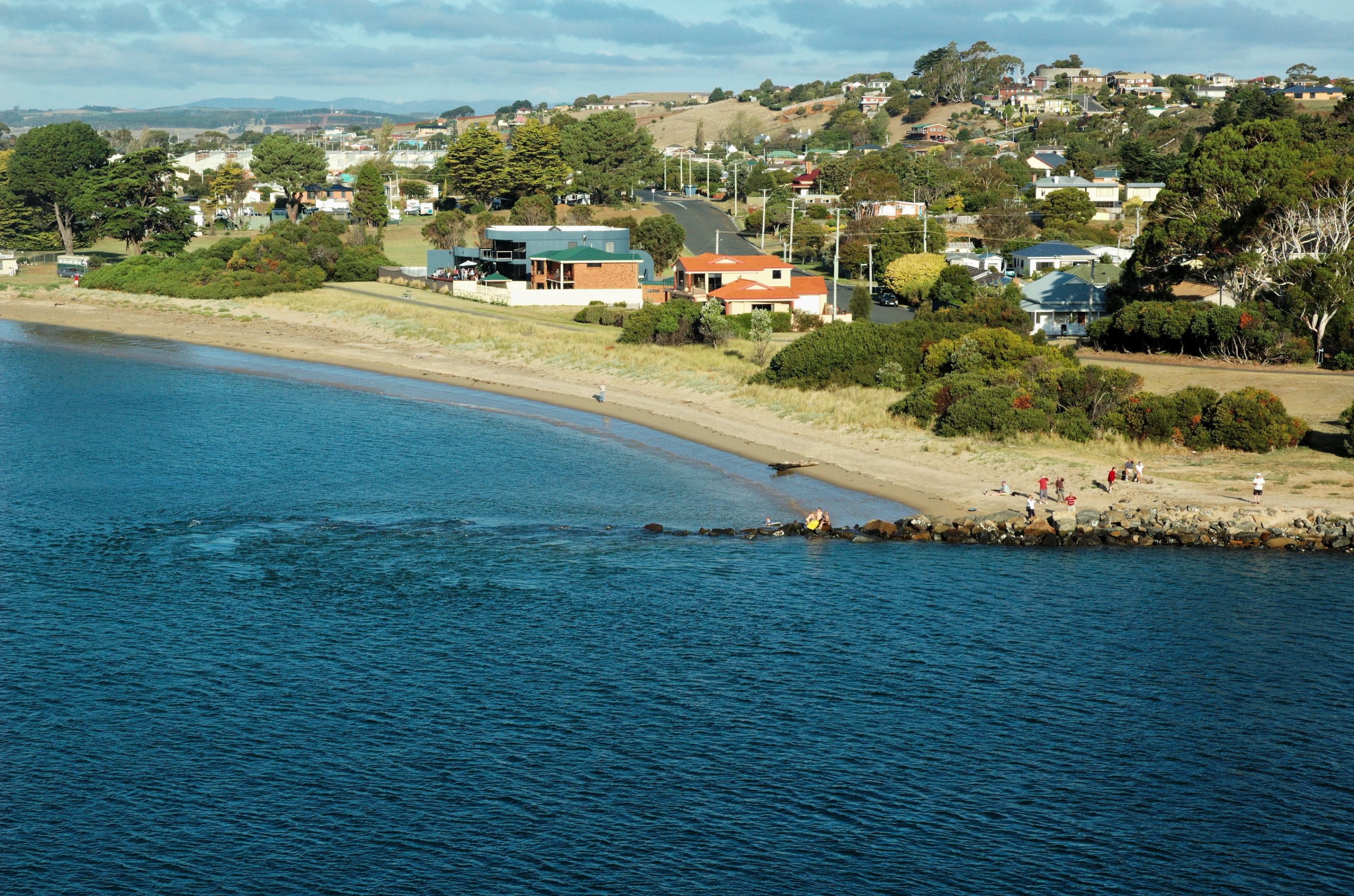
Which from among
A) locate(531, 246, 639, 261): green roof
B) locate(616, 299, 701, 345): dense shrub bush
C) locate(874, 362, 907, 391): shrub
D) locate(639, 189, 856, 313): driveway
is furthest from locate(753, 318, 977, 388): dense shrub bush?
locate(531, 246, 639, 261): green roof

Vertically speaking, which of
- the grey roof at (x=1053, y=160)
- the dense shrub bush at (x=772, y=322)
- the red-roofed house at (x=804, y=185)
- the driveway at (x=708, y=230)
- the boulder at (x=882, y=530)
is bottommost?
the boulder at (x=882, y=530)

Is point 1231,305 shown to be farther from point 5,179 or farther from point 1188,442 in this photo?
point 5,179

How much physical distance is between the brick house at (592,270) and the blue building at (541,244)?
130 cm

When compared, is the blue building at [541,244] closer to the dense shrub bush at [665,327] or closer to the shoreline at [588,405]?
the dense shrub bush at [665,327]

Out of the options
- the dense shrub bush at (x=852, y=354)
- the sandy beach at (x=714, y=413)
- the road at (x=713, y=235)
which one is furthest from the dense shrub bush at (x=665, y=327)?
the dense shrub bush at (x=852, y=354)

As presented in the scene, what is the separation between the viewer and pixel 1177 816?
2856 centimetres

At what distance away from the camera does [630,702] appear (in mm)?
33969

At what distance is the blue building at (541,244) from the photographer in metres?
116

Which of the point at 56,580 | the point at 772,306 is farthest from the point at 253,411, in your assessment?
the point at 772,306

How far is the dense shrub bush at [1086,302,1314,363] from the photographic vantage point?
7244 cm

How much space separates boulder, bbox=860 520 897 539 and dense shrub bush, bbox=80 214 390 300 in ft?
273

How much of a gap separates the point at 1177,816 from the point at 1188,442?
105ft

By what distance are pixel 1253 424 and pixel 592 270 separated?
67.1 meters

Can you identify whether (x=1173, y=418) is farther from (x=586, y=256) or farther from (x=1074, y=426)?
(x=586, y=256)
